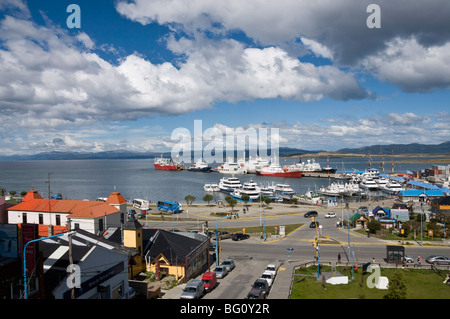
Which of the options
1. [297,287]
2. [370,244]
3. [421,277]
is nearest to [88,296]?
[297,287]

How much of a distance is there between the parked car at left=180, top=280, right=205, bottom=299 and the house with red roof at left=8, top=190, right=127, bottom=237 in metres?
15.0

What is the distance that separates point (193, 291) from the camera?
63.4ft

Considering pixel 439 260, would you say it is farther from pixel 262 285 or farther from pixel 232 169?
pixel 232 169

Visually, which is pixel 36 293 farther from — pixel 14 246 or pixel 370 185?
pixel 370 185

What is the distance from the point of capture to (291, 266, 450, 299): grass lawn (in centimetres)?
1983

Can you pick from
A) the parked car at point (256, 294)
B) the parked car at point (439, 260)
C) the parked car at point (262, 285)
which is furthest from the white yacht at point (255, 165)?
the parked car at point (256, 294)

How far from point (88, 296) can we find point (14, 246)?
4.73 meters

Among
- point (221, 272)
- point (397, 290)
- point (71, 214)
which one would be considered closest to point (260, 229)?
point (221, 272)

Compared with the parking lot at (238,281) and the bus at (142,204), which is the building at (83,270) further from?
the bus at (142,204)

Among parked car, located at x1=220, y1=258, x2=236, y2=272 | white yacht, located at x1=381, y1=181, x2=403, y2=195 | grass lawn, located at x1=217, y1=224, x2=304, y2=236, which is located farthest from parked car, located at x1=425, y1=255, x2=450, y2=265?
white yacht, located at x1=381, y1=181, x2=403, y2=195

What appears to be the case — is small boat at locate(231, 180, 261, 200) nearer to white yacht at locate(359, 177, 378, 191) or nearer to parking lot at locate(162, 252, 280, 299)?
white yacht at locate(359, 177, 378, 191)

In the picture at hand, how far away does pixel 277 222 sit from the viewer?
4531 centimetres

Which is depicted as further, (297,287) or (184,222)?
(184,222)
